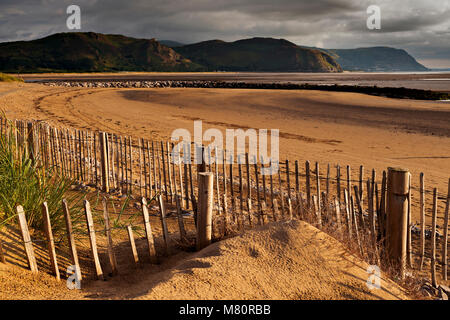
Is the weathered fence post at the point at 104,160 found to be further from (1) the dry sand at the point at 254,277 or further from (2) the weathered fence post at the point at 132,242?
(1) the dry sand at the point at 254,277

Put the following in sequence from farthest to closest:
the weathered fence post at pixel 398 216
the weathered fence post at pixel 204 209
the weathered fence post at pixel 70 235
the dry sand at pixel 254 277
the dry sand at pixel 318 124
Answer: the dry sand at pixel 318 124 < the weathered fence post at pixel 204 209 < the weathered fence post at pixel 398 216 < the weathered fence post at pixel 70 235 < the dry sand at pixel 254 277

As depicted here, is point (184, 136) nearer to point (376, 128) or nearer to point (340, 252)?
point (376, 128)

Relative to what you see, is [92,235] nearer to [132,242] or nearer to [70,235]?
[70,235]

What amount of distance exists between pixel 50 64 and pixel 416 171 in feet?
443

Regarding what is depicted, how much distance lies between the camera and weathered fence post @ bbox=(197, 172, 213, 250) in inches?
160

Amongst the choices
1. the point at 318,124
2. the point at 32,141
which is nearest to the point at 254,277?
the point at 32,141

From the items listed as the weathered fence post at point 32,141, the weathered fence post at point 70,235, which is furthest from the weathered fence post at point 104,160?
the weathered fence post at point 70,235

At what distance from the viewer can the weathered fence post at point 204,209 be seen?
406 cm

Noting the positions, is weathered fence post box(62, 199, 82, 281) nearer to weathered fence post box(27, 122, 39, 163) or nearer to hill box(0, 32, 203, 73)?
weathered fence post box(27, 122, 39, 163)

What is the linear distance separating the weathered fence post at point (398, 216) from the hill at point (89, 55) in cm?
12220

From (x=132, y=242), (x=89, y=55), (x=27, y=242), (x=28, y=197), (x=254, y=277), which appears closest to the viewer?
(x=254, y=277)

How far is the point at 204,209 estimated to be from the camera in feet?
13.4

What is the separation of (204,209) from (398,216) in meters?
2.07
